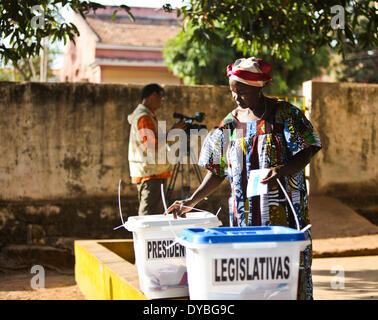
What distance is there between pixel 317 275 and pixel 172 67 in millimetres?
14630

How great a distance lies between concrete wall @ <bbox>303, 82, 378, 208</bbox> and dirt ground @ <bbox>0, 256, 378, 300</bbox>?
2.03m

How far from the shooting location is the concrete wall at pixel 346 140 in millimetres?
9234

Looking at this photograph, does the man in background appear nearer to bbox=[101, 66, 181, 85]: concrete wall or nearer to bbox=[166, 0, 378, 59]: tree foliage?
bbox=[166, 0, 378, 59]: tree foliage

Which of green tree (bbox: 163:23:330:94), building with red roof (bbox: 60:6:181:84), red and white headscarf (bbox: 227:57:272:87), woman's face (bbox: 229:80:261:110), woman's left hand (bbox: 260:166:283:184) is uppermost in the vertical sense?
building with red roof (bbox: 60:6:181:84)

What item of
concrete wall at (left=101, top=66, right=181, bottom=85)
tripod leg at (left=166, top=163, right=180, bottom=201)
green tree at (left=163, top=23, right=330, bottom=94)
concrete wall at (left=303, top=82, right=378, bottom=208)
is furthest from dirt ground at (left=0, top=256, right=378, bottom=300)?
concrete wall at (left=101, top=66, right=181, bottom=85)

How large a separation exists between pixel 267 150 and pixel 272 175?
19 cm

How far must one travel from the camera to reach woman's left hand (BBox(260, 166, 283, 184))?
3.13 meters

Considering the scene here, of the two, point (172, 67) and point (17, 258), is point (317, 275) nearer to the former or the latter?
point (17, 258)

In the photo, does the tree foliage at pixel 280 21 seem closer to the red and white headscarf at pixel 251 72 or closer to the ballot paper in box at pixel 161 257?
the red and white headscarf at pixel 251 72

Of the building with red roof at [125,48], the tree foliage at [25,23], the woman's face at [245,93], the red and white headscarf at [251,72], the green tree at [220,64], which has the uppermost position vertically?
the building with red roof at [125,48]

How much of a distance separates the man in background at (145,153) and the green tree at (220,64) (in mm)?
12728

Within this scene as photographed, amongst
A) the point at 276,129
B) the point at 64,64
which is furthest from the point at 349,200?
the point at 64,64

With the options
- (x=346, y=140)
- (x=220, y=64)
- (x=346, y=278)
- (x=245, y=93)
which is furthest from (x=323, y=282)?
(x=220, y=64)

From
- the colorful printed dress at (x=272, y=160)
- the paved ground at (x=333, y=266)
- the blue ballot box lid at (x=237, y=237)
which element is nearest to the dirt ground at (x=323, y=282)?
the paved ground at (x=333, y=266)
